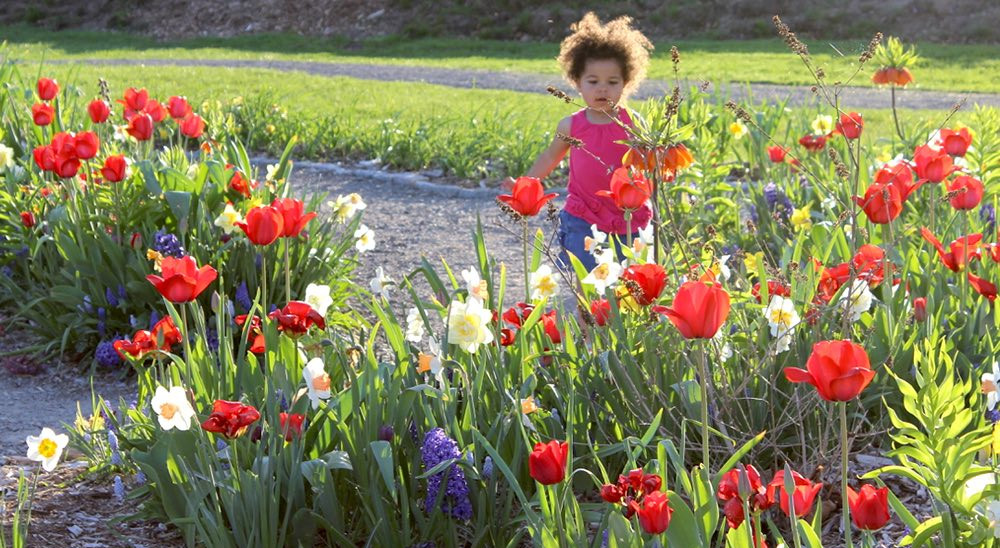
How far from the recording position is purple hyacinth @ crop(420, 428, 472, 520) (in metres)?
2.25

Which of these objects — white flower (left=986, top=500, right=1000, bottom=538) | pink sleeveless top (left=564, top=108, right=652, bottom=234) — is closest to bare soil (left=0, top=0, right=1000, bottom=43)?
pink sleeveless top (left=564, top=108, right=652, bottom=234)

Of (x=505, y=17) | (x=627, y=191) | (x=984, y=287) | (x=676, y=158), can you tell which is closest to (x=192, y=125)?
(x=676, y=158)

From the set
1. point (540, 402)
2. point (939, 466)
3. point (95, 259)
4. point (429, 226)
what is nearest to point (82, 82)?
point (429, 226)

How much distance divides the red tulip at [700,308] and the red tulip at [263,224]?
1.09 meters

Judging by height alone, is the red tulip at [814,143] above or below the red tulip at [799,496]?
above

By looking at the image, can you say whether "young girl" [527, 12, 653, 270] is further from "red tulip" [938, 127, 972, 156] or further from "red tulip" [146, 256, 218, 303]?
"red tulip" [146, 256, 218, 303]

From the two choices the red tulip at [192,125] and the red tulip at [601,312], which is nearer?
the red tulip at [601,312]

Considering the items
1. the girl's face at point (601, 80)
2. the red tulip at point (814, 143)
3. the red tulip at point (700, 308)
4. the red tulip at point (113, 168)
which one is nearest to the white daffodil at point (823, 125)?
the red tulip at point (814, 143)

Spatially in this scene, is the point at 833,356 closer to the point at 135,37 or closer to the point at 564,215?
the point at 564,215

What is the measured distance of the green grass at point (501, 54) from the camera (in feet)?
42.3

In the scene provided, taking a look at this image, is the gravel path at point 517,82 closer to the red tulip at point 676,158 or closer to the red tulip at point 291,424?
the red tulip at point 676,158

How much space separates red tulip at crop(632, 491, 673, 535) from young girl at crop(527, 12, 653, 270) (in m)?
2.47

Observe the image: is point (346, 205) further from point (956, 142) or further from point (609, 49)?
point (956, 142)

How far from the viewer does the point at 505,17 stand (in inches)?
789
